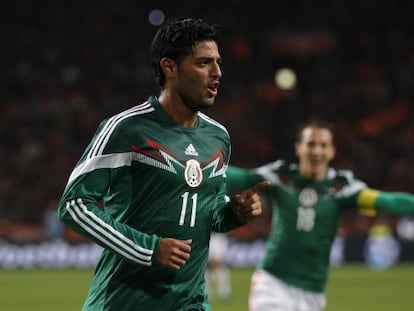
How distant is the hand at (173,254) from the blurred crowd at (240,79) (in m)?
18.0

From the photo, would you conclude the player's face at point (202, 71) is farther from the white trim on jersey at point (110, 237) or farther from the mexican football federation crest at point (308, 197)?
the mexican football federation crest at point (308, 197)

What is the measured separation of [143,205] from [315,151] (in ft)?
10.3

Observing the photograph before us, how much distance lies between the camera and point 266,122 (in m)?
26.3

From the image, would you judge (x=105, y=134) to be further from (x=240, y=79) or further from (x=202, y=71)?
(x=240, y=79)

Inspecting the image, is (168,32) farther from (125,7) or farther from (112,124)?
(125,7)

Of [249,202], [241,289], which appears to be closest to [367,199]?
[249,202]

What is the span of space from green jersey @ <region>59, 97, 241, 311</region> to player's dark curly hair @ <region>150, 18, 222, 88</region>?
263 mm

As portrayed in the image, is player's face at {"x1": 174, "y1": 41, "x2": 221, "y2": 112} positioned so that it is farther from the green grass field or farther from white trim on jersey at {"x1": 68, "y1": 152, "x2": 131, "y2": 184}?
the green grass field

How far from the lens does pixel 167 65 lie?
441 cm

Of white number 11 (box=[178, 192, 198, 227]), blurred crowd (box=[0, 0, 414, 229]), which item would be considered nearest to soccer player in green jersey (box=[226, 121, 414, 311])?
white number 11 (box=[178, 192, 198, 227])

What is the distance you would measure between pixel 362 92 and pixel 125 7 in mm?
7564

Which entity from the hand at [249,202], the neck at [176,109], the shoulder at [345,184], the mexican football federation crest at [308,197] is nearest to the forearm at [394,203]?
the shoulder at [345,184]

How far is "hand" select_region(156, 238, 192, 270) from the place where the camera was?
4.05 meters

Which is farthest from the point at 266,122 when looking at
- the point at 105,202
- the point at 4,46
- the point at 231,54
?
the point at 105,202
